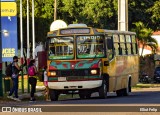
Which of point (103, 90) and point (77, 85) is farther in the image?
point (103, 90)

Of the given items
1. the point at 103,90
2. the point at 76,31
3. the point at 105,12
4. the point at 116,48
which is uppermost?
the point at 105,12

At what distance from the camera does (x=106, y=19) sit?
58.4 meters

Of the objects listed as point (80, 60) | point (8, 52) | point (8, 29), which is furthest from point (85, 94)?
point (8, 29)

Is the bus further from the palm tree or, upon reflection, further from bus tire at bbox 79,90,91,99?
the palm tree

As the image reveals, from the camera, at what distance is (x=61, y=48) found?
27547mm

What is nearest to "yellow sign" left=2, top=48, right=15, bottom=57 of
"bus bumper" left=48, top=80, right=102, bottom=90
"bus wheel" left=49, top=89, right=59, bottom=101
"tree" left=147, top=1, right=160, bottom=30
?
"bus wheel" left=49, top=89, right=59, bottom=101

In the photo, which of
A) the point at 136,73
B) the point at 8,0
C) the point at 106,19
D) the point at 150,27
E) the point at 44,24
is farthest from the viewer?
the point at 44,24

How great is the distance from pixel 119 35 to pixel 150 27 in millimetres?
32684

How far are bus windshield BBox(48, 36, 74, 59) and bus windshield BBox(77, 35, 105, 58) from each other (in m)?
0.39

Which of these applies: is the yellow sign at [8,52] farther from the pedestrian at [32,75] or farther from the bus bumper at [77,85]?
the bus bumper at [77,85]

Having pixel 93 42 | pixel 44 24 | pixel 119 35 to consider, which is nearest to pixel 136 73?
pixel 119 35

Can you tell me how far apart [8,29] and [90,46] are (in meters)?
4.74

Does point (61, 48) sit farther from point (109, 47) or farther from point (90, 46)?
point (109, 47)

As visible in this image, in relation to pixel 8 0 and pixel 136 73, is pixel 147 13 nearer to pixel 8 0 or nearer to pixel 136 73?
pixel 136 73
